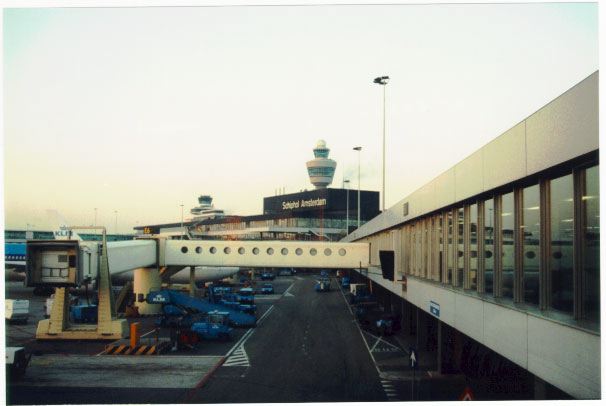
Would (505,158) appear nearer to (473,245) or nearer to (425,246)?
(473,245)

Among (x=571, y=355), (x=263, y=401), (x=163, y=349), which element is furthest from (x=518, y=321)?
(x=163, y=349)

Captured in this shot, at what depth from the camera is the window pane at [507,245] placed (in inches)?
702

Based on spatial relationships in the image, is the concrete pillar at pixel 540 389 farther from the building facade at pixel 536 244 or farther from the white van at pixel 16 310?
the white van at pixel 16 310

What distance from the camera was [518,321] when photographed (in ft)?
51.6

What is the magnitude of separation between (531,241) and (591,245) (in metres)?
3.45

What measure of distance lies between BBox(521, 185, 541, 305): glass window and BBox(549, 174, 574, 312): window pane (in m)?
0.87

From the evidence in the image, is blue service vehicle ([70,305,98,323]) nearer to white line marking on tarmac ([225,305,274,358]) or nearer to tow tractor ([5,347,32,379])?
white line marking on tarmac ([225,305,274,358])

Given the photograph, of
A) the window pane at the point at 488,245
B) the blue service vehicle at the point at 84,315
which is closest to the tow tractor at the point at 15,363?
the window pane at the point at 488,245

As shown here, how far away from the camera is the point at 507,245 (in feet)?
59.9

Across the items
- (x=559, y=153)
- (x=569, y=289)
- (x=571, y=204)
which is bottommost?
(x=569, y=289)

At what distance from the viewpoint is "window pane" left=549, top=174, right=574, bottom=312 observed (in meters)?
13.7

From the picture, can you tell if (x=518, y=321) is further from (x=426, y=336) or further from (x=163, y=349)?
(x=163, y=349)

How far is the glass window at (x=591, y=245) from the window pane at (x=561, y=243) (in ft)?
1.87

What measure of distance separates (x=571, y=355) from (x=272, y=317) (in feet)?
164
